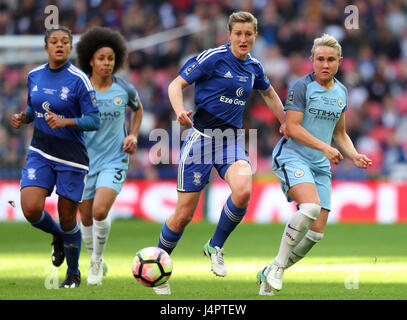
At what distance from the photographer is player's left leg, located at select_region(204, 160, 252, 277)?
333 inches

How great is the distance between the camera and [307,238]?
8.51 m

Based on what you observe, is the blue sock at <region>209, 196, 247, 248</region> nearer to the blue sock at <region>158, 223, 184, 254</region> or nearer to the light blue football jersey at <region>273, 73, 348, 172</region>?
the blue sock at <region>158, 223, 184, 254</region>

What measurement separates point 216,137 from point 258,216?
10.4m

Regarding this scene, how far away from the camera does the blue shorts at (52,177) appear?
28.2 feet

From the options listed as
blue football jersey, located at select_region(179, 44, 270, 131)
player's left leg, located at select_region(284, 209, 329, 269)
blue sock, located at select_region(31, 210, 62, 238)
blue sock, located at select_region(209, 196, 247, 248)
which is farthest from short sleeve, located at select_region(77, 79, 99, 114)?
player's left leg, located at select_region(284, 209, 329, 269)

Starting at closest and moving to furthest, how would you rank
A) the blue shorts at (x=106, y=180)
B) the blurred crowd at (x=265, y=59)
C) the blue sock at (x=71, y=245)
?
the blue sock at (x=71, y=245) < the blue shorts at (x=106, y=180) < the blurred crowd at (x=265, y=59)

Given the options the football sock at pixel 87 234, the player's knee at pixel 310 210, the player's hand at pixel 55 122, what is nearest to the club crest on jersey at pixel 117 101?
the football sock at pixel 87 234

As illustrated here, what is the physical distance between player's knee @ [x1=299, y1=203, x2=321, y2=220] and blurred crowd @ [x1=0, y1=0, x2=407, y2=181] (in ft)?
35.9

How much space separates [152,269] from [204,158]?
1.26 metres

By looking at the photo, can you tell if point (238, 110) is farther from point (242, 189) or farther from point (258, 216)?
point (258, 216)

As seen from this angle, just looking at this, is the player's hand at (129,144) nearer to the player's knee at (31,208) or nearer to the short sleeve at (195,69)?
the short sleeve at (195,69)

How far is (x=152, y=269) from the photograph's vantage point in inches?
320
